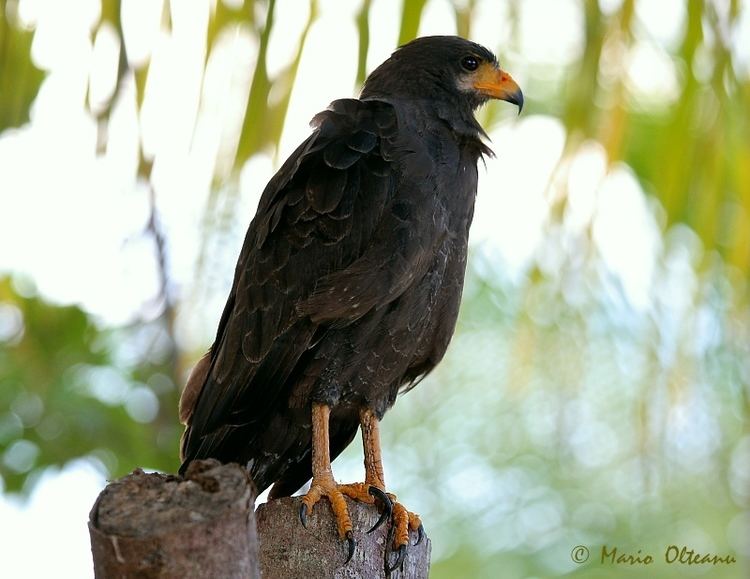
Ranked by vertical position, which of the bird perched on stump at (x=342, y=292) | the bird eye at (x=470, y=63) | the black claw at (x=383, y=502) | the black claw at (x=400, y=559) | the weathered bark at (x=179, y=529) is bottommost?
the weathered bark at (x=179, y=529)

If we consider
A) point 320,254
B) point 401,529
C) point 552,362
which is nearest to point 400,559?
point 401,529

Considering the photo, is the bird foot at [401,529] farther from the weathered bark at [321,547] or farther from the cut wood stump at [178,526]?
the cut wood stump at [178,526]

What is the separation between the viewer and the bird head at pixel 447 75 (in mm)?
4305

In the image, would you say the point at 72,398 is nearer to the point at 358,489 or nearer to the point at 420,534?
the point at 358,489

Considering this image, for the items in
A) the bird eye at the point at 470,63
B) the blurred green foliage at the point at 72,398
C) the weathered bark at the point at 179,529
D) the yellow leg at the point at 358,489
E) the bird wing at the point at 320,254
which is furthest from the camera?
the blurred green foliage at the point at 72,398

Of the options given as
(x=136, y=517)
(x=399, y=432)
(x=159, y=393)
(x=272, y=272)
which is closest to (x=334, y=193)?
(x=272, y=272)

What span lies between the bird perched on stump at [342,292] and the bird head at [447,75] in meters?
0.12

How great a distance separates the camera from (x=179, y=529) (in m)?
2.01

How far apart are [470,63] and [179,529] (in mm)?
2904

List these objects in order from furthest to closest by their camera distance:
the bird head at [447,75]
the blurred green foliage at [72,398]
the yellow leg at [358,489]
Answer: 1. the blurred green foliage at [72,398]
2. the bird head at [447,75]
3. the yellow leg at [358,489]

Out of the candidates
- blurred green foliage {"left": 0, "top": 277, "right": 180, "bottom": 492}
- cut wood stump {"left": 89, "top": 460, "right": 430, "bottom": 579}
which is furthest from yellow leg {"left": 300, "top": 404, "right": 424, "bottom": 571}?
blurred green foliage {"left": 0, "top": 277, "right": 180, "bottom": 492}

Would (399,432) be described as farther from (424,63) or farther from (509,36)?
(509,36)

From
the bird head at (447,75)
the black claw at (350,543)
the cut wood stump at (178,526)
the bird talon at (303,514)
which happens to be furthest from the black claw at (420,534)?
the bird head at (447,75)

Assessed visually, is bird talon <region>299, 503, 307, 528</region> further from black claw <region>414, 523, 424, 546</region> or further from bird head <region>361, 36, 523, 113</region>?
bird head <region>361, 36, 523, 113</region>
